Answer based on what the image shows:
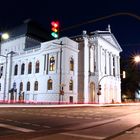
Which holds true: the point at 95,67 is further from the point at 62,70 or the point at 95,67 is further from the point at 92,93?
the point at 62,70

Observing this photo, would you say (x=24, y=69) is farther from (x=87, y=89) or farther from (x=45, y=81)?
(x=87, y=89)

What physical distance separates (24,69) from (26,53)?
4.13 metres

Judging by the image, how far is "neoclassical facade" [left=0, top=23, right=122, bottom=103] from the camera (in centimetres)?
5312

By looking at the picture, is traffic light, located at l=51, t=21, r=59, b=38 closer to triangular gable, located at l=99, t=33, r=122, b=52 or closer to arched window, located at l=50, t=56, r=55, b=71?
arched window, located at l=50, t=56, r=55, b=71

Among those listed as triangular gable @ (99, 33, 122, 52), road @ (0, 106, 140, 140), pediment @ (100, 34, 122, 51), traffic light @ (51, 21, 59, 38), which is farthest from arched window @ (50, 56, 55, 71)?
traffic light @ (51, 21, 59, 38)

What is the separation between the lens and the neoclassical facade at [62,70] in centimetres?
5312

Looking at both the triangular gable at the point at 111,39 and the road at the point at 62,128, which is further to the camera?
the triangular gable at the point at 111,39

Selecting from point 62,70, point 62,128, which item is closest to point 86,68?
point 62,70

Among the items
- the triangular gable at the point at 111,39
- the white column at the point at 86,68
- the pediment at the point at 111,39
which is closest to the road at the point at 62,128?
the white column at the point at 86,68

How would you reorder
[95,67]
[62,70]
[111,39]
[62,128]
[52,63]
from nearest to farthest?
[62,128] → [62,70] → [52,63] → [95,67] → [111,39]

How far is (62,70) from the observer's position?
52.4 m

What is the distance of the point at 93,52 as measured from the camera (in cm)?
6178

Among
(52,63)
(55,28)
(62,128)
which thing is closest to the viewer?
(55,28)

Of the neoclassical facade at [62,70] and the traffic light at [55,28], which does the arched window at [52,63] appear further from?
the traffic light at [55,28]
